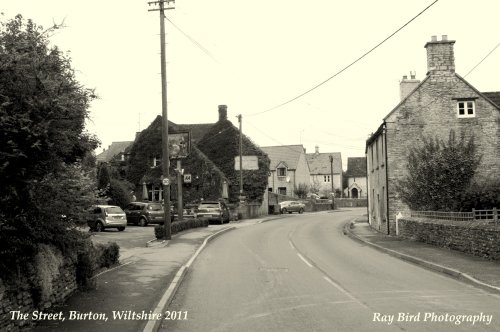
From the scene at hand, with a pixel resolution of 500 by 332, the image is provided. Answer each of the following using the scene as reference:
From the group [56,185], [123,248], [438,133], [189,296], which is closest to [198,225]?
[123,248]

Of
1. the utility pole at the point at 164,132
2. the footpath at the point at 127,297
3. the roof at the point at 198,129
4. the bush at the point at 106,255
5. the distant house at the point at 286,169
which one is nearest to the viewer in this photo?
the footpath at the point at 127,297

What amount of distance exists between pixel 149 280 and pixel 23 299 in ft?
17.0

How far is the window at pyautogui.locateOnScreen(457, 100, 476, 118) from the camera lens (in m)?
28.5

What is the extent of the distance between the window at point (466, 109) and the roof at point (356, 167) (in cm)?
7454

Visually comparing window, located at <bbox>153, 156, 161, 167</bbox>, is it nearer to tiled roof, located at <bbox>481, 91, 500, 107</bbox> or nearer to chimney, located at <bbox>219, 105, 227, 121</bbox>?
chimney, located at <bbox>219, 105, 227, 121</bbox>

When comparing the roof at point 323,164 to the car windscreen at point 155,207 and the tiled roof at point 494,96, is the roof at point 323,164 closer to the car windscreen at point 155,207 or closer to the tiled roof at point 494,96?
the car windscreen at point 155,207

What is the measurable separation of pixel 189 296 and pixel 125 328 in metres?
3.07

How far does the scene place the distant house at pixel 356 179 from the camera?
101312mm

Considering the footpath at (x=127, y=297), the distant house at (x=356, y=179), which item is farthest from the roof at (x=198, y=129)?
the distant house at (x=356, y=179)

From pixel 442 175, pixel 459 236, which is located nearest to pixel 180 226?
pixel 442 175

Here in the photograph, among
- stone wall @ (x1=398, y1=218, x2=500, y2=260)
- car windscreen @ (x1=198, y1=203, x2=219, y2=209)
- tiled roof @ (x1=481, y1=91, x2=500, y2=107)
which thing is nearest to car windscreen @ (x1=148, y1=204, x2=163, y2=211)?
car windscreen @ (x1=198, y1=203, x2=219, y2=209)

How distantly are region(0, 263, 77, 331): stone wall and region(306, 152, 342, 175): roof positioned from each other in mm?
92571

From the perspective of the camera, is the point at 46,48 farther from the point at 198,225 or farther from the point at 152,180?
the point at 152,180

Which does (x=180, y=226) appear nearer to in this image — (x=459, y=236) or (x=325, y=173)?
(x=459, y=236)
